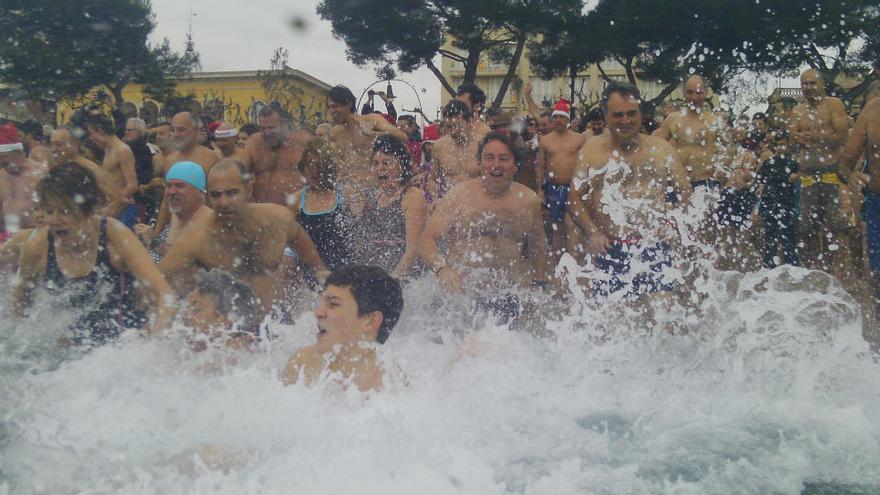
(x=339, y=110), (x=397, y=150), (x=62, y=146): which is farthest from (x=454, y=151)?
(x=62, y=146)

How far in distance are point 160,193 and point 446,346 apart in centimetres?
414

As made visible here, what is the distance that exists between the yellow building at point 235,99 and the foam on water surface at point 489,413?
5.42 meters

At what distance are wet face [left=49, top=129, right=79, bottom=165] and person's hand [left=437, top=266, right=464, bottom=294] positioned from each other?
361 centimetres

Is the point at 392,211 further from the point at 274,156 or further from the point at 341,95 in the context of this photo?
the point at 341,95

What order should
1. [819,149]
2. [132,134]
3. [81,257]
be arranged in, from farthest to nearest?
[132,134]
[819,149]
[81,257]

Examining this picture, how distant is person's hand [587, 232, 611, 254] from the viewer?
5.16 meters

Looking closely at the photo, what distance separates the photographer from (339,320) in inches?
143

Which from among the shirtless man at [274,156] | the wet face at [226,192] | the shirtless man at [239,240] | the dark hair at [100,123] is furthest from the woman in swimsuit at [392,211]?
the dark hair at [100,123]

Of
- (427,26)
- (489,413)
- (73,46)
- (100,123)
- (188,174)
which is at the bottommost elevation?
(489,413)

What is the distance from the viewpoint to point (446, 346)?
197 inches

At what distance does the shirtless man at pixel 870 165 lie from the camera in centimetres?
576

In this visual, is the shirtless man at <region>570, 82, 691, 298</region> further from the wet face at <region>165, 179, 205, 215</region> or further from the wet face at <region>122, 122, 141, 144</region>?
the wet face at <region>122, 122, 141, 144</region>

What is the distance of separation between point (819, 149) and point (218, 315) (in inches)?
206

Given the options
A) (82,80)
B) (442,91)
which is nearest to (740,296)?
(82,80)
